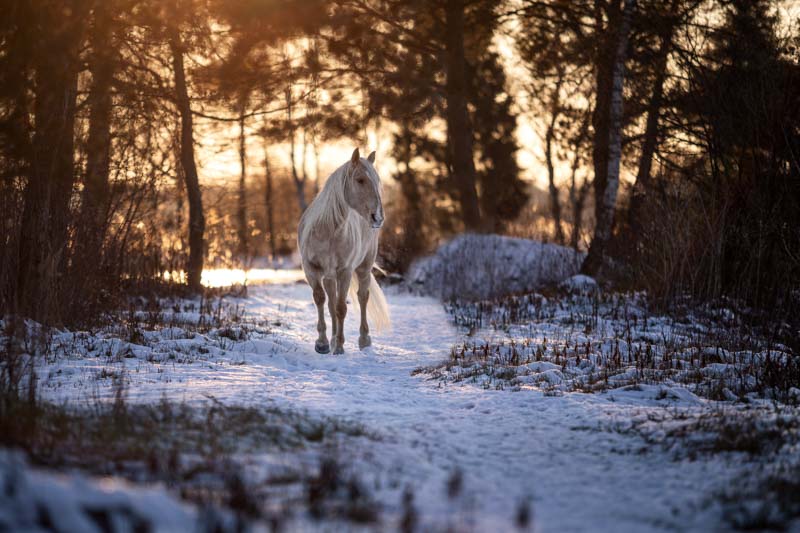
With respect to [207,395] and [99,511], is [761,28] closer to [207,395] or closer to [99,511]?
[207,395]

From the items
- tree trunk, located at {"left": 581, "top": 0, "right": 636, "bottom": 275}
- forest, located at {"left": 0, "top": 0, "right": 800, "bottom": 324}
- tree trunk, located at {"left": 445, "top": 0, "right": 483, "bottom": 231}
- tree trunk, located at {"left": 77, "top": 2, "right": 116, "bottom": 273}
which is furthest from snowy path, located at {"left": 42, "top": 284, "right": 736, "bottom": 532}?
tree trunk, located at {"left": 445, "top": 0, "right": 483, "bottom": 231}

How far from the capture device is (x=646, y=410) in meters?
4.69

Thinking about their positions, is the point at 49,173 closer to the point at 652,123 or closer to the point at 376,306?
the point at 376,306

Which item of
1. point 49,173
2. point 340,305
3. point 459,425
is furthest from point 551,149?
point 459,425

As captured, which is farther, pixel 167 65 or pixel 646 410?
pixel 167 65

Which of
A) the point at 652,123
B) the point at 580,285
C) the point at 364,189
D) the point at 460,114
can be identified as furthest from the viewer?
the point at 460,114

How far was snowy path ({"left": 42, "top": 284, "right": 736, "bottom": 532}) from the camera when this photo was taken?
9.78 feet

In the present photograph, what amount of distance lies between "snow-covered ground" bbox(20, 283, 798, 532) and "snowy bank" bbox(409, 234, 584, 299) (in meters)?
6.64

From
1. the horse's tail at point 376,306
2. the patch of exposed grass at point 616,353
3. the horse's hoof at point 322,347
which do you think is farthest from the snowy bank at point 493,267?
the horse's hoof at point 322,347

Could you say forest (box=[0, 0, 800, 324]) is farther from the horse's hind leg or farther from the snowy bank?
the horse's hind leg

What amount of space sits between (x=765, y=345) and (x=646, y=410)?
3.54 meters

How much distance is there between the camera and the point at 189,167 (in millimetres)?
13062

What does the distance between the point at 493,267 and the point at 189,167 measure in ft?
22.1

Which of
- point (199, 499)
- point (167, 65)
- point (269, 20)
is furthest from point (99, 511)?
point (269, 20)
